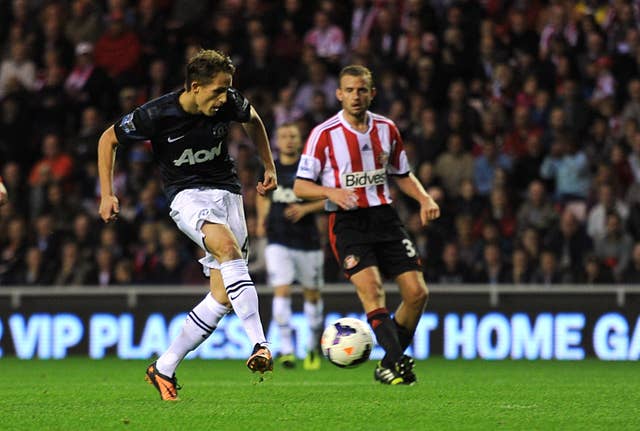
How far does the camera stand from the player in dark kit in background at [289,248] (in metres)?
12.3

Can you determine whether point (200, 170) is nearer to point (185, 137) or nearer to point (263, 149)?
point (185, 137)

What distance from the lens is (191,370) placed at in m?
11.8

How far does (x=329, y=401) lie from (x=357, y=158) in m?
2.13

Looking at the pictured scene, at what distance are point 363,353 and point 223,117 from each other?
1.77m

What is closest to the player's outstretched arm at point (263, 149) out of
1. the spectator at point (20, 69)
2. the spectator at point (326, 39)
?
the spectator at point (326, 39)

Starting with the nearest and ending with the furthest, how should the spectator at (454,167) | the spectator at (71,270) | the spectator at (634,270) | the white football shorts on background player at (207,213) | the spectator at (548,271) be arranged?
the white football shorts on background player at (207,213), the spectator at (634,270), the spectator at (548,271), the spectator at (71,270), the spectator at (454,167)

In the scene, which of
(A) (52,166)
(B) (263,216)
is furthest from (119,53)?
(B) (263,216)

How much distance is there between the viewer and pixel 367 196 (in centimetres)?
902

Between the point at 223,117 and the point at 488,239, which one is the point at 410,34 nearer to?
the point at 488,239

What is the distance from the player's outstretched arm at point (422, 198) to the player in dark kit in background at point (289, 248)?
3.07 meters

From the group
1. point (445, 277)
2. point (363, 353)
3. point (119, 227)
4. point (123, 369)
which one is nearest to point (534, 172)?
point (445, 277)

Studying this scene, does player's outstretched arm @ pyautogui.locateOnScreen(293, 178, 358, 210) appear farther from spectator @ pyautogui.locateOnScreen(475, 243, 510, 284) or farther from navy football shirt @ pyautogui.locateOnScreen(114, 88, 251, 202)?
spectator @ pyautogui.locateOnScreen(475, 243, 510, 284)

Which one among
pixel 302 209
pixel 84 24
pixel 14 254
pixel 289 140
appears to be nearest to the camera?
pixel 302 209

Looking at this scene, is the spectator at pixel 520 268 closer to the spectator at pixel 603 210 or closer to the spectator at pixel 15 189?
the spectator at pixel 603 210
